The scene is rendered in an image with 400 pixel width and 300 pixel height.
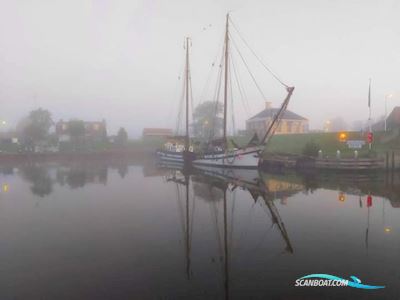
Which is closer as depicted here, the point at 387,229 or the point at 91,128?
the point at 387,229

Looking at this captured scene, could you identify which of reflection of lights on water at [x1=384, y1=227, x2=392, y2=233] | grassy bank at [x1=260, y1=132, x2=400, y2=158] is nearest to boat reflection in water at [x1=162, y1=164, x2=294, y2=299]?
reflection of lights on water at [x1=384, y1=227, x2=392, y2=233]

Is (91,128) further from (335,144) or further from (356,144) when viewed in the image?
(356,144)

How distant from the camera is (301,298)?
279 inches

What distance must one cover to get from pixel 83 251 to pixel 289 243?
7666 mm

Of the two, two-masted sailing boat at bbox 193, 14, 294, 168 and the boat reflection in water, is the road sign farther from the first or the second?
the boat reflection in water

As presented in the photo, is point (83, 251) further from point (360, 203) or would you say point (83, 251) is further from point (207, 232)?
point (360, 203)

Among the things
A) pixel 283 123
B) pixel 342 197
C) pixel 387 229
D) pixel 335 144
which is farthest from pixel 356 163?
pixel 283 123

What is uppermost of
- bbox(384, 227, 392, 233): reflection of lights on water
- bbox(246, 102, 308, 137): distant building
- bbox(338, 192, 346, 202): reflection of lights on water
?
bbox(246, 102, 308, 137): distant building

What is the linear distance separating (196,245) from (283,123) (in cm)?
7210

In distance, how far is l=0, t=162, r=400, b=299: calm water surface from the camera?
7.62 meters

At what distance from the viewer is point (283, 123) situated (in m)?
78.4

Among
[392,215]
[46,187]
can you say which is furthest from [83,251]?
[46,187]

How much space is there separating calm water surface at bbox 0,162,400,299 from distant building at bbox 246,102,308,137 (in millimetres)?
59377

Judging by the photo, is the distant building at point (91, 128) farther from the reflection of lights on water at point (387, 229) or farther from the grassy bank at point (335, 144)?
the reflection of lights on water at point (387, 229)
